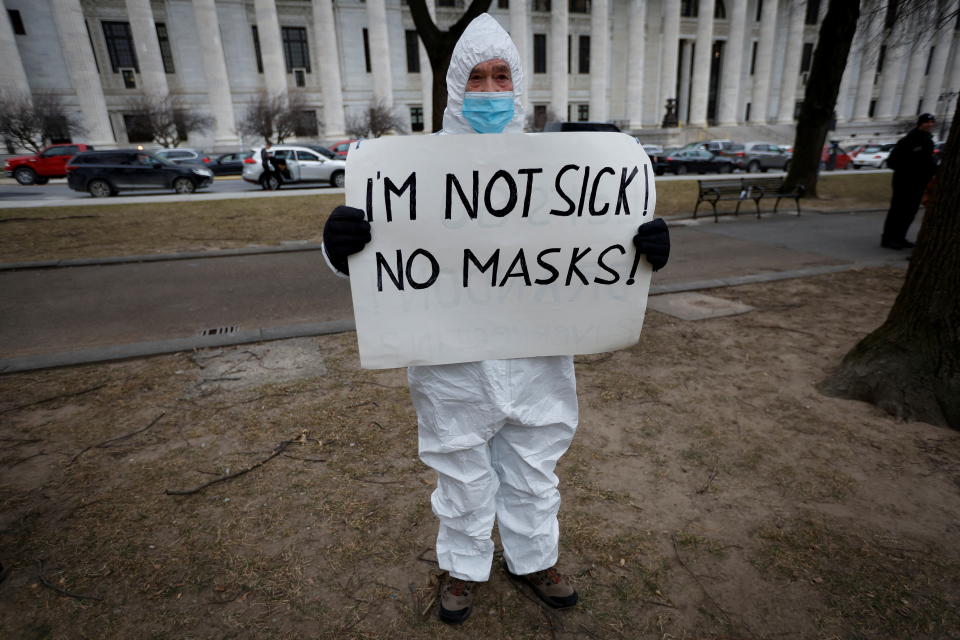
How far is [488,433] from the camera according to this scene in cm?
179

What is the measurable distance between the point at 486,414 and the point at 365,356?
449 mm

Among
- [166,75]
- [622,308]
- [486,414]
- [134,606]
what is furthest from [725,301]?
[166,75]

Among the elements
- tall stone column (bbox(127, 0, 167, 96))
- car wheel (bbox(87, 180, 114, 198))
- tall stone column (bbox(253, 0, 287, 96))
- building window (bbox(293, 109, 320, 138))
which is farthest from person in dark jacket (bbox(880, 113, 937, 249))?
tall stone column (bbox(127, 0, 167, 96))

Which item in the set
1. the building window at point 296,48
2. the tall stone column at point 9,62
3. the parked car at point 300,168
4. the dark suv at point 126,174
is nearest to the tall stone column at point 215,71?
the building window at point 296,48

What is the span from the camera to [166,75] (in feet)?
130

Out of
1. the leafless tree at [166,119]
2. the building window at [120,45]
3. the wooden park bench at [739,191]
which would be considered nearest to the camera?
the wooden park bench at [739,191]

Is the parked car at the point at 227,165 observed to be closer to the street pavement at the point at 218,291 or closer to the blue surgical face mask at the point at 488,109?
the street pavement at the point at 218,291

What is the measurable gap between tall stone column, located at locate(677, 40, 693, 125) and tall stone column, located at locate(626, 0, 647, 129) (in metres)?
8.38

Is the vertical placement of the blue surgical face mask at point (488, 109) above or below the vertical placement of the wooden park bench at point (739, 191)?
above

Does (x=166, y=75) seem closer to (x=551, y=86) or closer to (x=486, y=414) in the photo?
(x=551, y=86)

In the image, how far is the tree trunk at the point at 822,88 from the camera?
12.4 m

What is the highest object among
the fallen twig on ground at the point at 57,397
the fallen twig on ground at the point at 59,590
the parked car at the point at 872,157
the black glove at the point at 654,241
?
the black glove at the point at 654,241

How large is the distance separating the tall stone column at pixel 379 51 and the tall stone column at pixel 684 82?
99.6 ft

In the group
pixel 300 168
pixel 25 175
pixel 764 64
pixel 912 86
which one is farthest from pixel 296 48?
pixel 912 86
